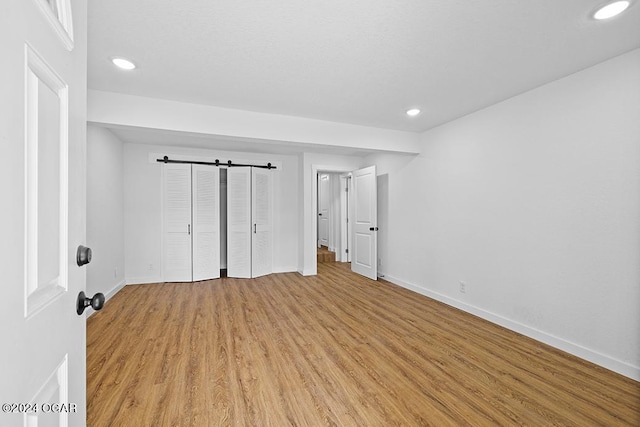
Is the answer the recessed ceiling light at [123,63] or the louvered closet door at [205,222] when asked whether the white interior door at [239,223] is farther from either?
the recessed ceiling light at [123,63]

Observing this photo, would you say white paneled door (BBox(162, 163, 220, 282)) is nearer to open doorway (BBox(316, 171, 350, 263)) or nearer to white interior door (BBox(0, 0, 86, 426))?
open doorway (BBox(316, 171, 350, 263))

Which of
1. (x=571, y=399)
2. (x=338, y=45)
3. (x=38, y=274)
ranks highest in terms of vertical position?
(x=338, y=45)

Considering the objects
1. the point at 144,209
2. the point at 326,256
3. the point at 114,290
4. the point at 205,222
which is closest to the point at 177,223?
the point at 205,222

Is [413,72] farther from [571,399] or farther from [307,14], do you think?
A: [571,399]

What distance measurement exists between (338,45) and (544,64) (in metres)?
1.75

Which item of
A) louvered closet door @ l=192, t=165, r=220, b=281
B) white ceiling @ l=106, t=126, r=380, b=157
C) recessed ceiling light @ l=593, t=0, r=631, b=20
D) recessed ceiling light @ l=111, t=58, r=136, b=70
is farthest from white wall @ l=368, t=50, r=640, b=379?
louvered closet door @ l=192, t=165, r=220, b=281

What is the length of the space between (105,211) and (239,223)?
2.06m

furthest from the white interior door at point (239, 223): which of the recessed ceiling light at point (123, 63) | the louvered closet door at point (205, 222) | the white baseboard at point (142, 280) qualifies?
the recessed ceiling light at point (123, 63)

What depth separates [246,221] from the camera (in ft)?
17.9

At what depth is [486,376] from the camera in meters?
2.23

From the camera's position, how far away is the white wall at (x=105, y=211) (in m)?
3.49

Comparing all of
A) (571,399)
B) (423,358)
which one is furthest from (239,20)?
(571,399)

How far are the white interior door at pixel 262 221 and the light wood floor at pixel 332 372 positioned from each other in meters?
1.83

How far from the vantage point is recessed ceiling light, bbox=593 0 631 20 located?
1.72 meters
